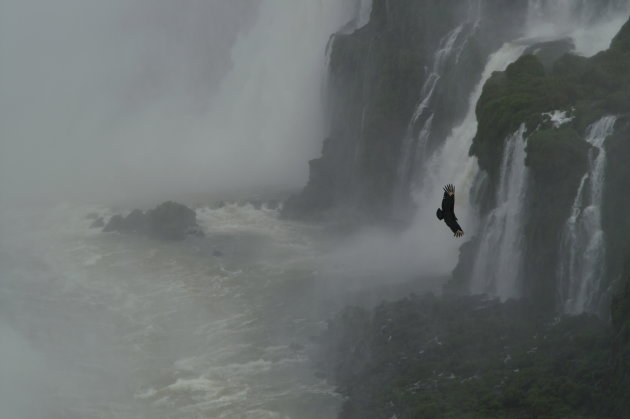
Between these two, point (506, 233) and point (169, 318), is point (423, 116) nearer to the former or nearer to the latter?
point (506, 233)

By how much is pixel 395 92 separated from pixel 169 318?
20.5m

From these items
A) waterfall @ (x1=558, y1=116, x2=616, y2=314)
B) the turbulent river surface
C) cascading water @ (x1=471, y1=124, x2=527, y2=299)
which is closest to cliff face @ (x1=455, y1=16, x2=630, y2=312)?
waterfall @ (x1=558, y1=116, x2=616, y2=314)

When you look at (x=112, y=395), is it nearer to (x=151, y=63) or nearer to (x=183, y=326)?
(x=183, y=326)

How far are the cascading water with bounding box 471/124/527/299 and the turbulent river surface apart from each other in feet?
25.3

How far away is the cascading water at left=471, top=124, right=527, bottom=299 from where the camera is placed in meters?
44.0

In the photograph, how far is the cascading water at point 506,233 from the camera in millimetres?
43969

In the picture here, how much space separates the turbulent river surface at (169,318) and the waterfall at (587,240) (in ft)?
33.7

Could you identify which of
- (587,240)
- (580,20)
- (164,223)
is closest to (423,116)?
(580,20)

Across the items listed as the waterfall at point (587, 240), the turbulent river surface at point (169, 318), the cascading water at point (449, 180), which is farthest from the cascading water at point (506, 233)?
the turbulent river surface at point (169, 318)

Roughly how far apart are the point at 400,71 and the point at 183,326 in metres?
21.7

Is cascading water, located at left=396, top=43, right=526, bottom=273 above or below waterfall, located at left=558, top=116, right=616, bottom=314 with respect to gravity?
above

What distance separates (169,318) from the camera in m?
49.9

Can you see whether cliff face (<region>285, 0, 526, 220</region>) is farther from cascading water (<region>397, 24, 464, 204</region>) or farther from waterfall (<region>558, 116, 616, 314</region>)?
waterfall (<region>558, 116, 616, 314</region>)

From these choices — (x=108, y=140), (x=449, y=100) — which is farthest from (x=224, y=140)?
(x=449, y=100)
